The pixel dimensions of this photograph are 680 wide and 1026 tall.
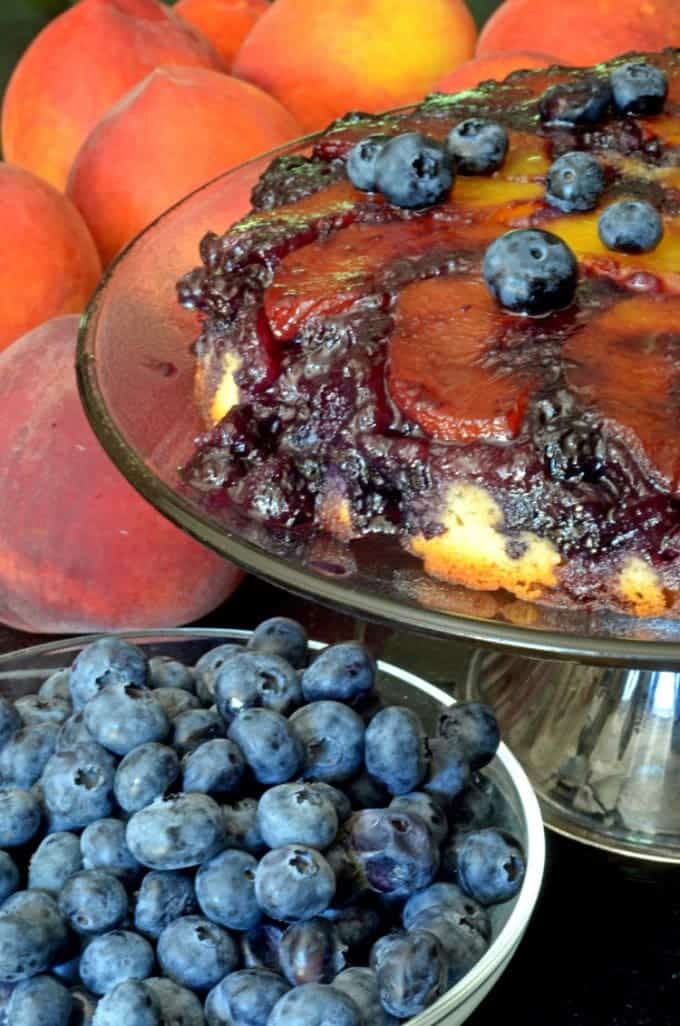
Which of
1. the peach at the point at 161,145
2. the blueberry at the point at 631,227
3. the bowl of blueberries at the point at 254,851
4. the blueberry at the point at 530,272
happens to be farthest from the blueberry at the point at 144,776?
the peach at the point at 161,145

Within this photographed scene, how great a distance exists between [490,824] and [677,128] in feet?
2.03

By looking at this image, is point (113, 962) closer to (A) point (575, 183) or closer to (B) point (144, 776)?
(B) point (144, 776)

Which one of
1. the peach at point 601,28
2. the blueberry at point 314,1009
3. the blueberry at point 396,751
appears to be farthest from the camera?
the peach at point 601,28

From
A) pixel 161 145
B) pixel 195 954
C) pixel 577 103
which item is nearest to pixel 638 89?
pixel 577 103

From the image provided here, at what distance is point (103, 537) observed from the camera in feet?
3.33

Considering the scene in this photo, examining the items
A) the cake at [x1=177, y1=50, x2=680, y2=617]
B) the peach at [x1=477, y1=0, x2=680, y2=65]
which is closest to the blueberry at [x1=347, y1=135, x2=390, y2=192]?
the cake at [x1=177, y1=50, x2=680, y2=617]

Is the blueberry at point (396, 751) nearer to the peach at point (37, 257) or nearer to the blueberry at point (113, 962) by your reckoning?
the blueberry at point (113, 962)

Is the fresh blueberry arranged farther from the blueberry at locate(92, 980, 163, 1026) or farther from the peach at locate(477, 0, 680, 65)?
the peach at locate(477, 0, 680, 65)

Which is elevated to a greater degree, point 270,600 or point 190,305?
point 190,305

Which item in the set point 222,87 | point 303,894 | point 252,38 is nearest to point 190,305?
point 222,87

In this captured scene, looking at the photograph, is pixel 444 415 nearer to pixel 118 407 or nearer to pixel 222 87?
pixel 118 407

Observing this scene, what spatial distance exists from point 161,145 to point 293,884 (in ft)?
2.77

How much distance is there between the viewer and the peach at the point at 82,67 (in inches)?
56.6

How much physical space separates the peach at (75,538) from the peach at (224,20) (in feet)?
2.76
